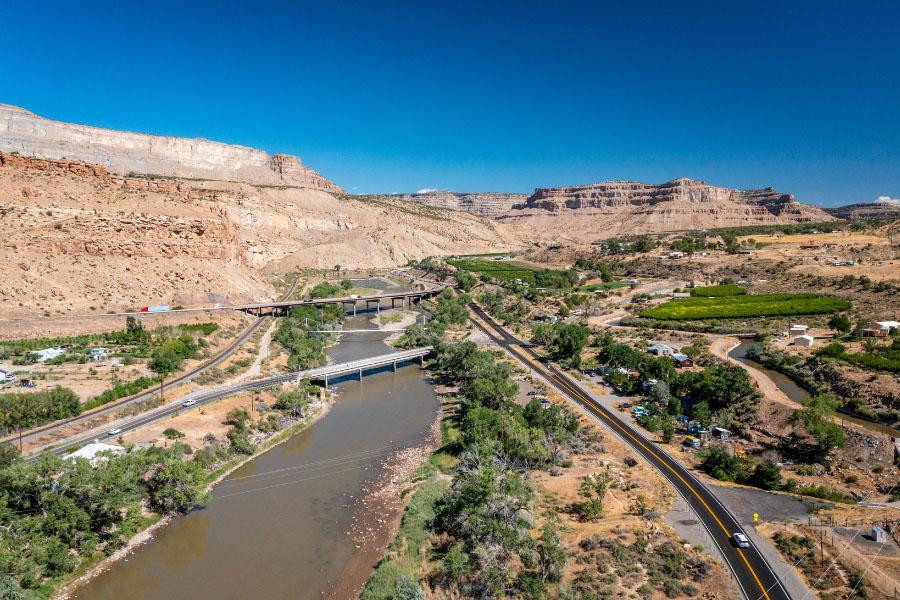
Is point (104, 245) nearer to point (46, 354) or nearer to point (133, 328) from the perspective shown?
point (133, 328)

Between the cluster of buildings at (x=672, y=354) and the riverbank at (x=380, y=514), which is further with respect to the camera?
the cluster of buildings at (x=672, y=354)

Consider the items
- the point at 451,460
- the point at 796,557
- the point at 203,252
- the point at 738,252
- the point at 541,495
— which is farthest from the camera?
the point at 738,252

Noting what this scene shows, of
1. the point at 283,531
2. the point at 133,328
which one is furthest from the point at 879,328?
the point at 133,328

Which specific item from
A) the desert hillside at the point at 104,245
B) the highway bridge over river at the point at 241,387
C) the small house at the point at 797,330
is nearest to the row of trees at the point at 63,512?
the highway bridge over river at the point at 241,387

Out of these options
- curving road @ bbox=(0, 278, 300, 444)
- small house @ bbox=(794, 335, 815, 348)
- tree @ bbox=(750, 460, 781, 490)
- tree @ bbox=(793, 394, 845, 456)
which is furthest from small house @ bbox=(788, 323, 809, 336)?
curving road @ bbox=(0, 278, 300, 444)

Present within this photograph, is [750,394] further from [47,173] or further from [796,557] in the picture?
[47,173]

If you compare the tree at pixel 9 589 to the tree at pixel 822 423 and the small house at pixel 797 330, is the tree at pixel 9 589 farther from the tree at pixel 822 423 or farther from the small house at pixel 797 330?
the small house at pixel 797 330

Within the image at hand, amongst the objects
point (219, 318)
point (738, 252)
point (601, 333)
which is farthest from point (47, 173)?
point (738, 252)
